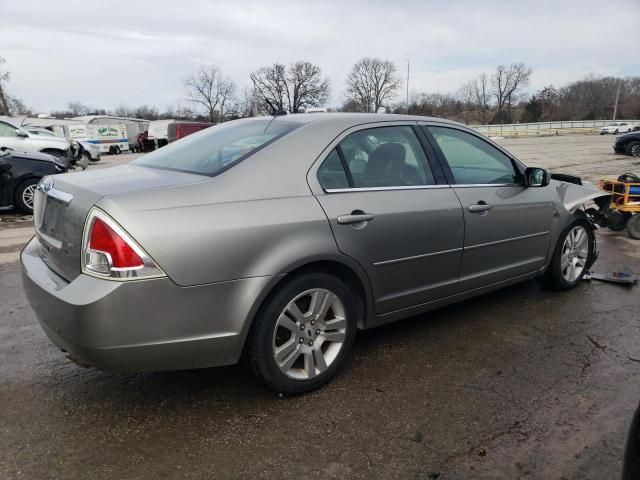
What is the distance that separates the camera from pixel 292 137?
2932 millimetres

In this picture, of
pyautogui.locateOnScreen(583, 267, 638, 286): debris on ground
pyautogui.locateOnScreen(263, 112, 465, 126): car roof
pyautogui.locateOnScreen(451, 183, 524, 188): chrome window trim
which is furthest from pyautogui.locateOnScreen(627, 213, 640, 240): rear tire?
pyautogui.locateOnScreen(263, 112, 465, 126): car roof

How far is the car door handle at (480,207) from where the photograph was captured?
3.56 meters

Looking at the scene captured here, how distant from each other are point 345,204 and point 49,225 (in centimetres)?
163

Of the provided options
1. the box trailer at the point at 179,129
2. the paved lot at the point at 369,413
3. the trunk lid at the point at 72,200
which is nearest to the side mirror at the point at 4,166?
the paved lot at the point at 369,413

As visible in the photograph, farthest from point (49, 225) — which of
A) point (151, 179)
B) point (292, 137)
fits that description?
point (292, 137)

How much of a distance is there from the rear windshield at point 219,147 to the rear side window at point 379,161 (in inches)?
13.8

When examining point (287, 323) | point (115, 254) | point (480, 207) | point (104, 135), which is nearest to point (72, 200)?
point (115, 254)

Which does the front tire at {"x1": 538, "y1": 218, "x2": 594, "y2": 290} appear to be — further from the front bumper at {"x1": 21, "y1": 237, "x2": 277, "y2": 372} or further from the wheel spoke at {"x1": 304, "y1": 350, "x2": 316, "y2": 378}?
the front bumper at {"x1": 21, "y1": 237, "x2": 277, "y2": 372}

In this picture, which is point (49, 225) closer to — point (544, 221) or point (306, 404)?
point (306, 404)

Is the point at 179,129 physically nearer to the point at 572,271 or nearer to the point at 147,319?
the point at 572,271

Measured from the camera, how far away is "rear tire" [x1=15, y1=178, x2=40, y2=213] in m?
8.81

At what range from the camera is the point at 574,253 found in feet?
15.4

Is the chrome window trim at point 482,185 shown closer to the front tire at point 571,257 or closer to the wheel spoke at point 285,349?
the front tire at point 571,257

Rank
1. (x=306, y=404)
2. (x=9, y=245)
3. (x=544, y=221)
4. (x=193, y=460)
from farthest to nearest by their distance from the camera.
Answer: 1. (x=9, y=245)
2. (x=544, y=221)
3. (x=306, y=404)
4. (x=193, y=460)
